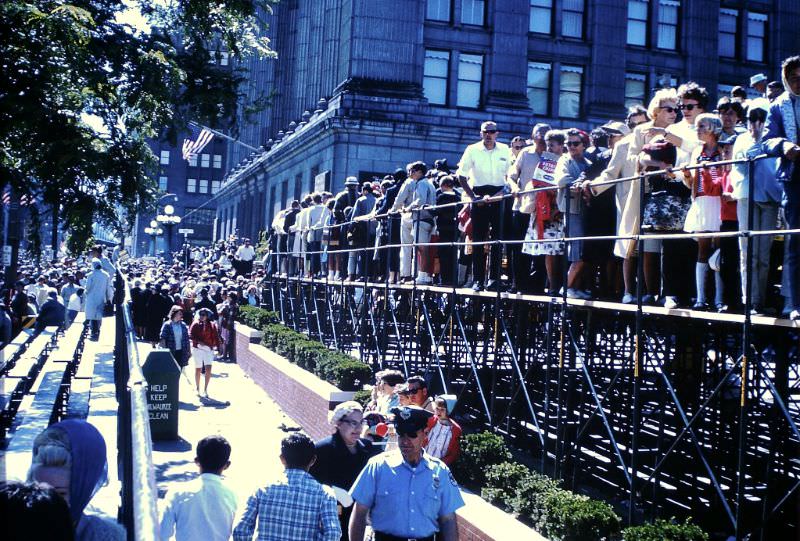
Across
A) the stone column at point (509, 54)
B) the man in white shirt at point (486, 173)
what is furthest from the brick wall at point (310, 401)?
the stone column at point (509, 54)

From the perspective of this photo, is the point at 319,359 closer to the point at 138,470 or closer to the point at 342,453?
the point at 342,453

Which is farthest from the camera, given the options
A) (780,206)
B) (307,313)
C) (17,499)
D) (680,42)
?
(680,42)

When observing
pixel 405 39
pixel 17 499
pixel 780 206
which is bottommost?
pixel 17 499

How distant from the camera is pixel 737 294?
875 centimetres

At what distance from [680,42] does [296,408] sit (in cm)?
2932

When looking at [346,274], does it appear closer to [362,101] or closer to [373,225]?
[373,225]

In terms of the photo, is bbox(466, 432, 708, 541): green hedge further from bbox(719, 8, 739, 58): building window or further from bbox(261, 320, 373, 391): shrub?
bbox(719, 8, 739, 58): building window

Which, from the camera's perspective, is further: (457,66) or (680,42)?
(680,42)

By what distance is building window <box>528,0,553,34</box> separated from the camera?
126 feet

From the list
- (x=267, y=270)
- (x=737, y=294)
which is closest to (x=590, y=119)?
(x=267, y=270)

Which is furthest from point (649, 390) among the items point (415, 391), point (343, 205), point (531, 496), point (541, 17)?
point (541, 17)

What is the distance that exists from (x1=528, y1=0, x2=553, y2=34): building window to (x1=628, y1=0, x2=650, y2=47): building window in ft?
12.6

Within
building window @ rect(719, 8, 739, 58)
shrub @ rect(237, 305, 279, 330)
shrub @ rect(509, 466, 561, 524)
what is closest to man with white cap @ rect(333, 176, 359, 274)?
shrub @ rect(237, 305, 279, 330)

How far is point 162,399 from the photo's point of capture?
15.8 m
